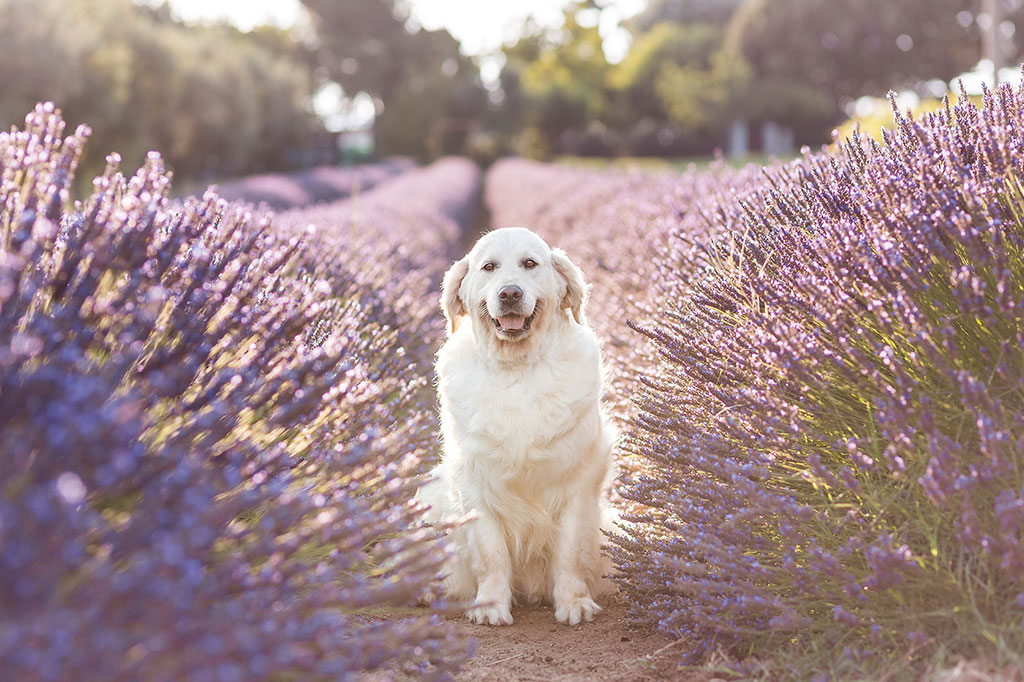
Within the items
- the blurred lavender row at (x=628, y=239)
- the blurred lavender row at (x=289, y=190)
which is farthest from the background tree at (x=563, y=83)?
the blurred lavender row at (x=628, y=239)

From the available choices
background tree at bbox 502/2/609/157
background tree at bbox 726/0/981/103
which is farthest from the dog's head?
background tree at bbox 726/0/981/103

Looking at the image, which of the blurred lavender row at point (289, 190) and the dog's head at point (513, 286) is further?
the blurred lavender row at point (289, 190)

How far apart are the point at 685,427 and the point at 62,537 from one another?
2371 mm

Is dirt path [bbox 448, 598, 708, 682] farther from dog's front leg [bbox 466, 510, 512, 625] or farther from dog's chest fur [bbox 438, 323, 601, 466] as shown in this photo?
dog's chest fur [bbox 438, 323, 601, 466]

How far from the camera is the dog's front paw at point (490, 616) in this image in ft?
12.3

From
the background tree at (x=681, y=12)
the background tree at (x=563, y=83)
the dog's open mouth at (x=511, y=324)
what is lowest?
the dog's open mouth at (x=511, y=324)

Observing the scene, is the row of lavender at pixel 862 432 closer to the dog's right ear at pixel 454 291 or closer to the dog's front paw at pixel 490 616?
the dog's front paw at pixel 490 616

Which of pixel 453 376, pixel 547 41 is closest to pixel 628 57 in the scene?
pixel 547 41

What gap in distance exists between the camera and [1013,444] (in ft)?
7.73

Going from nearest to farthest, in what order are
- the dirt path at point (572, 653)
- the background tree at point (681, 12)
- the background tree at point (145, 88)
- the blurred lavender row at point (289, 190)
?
the dirt path at point (572, 653) < the blurred lavender row at point (289, 190) < the background tree at point (145, 88) < the background tree at point (681, 12)

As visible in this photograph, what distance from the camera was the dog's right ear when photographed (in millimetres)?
4344

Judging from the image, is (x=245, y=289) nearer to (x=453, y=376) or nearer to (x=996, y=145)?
(x=453, y=376)

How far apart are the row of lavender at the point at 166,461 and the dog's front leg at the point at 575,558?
853 millimetres

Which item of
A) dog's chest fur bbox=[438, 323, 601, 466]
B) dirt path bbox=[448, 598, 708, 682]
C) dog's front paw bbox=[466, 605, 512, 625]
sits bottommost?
dirt path bbox=[448, 598, 708, 682]
